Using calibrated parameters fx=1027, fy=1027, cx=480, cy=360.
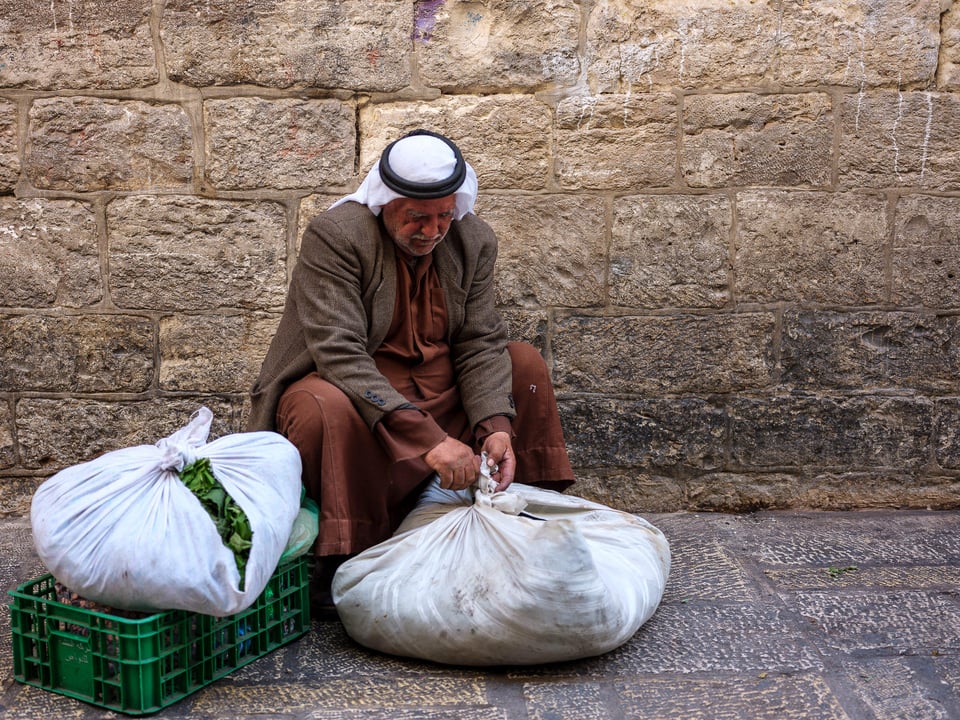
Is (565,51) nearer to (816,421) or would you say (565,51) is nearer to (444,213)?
(444,213)

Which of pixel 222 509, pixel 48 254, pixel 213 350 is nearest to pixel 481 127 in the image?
pixel 213 350

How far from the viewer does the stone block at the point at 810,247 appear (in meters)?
3.68

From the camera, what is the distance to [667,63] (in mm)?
3600

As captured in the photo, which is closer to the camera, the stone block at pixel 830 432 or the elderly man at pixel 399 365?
the elderly man at pixel 399 365

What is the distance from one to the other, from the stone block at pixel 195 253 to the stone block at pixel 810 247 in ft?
5.47

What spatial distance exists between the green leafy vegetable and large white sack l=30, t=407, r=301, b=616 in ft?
0.05

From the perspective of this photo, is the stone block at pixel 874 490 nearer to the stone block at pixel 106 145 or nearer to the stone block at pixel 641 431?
the stone block at pixel 641 431

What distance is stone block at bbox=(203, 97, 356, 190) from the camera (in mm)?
3549

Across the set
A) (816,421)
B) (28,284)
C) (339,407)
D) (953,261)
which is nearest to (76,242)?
(28,284)

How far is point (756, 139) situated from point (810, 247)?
0.44 m

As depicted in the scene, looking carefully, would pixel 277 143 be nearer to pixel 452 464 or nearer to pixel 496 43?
pixel 496 43

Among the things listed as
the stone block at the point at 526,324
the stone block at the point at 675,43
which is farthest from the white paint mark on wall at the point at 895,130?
the stone block at the point at 526,324

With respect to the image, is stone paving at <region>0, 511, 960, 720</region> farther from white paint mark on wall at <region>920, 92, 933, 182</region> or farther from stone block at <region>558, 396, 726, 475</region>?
white paint mark on wall at <region>920, 92, 933, 182</region>

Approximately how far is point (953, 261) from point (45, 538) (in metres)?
3.15
